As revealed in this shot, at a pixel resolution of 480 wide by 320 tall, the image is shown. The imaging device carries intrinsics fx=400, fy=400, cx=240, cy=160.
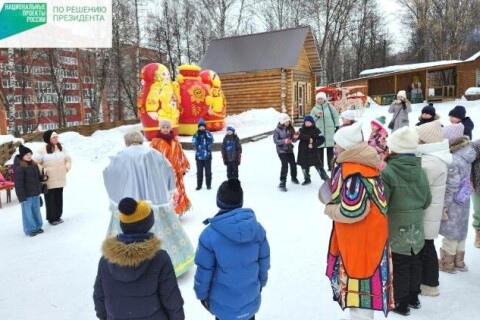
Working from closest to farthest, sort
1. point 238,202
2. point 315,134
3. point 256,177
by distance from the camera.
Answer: point 238,202 → point 315,134 → point 256,177

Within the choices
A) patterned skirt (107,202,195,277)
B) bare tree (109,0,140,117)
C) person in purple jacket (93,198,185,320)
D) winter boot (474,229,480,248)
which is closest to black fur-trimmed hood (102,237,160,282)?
person in purple jacket (93,198,185,320)

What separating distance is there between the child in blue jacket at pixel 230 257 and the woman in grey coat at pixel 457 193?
220cm

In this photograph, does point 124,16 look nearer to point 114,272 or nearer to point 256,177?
point 256,177

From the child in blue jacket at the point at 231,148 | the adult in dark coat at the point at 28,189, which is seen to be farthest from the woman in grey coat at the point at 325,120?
the adult in dark coat at the point at 28,189

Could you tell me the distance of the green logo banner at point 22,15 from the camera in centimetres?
1183

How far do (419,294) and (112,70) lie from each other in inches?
979

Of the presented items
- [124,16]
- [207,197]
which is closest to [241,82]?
[124,16]

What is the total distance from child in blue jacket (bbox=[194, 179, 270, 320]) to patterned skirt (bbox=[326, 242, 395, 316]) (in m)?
0.69

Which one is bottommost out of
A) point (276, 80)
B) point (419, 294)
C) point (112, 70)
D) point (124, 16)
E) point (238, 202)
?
point (419, 294)

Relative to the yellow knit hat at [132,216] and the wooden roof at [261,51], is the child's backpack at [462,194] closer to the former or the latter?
the yellow knit hat at [132,216]

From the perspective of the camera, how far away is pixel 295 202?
7.12 meters

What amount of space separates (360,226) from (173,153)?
3.84 metres

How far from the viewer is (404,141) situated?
10.3 feet

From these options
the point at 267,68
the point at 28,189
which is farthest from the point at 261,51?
the point at 28,189
